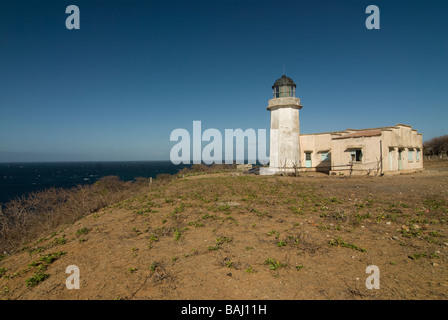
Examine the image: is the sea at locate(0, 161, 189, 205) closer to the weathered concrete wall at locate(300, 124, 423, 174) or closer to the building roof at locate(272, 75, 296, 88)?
the building roof at locate(272, 75, 296, 88)

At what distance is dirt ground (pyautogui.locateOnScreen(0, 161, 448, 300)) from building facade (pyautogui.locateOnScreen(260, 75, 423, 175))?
11.4 meters

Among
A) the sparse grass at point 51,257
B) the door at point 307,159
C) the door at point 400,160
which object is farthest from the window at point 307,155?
the sparse grass at point 51,257

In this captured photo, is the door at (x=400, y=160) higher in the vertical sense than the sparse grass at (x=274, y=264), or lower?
higher

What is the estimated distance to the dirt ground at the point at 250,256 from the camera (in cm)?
368

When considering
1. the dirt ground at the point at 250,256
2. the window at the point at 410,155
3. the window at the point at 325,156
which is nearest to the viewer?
the dirt ground at the point at 250,256

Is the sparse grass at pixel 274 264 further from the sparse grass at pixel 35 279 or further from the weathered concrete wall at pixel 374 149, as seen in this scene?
the weathered concrete wall at pixel 374 149

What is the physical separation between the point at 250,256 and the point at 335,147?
764 inches

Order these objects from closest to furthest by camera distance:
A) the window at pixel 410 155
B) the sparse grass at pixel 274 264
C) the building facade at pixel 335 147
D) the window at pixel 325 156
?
the sparse grass at pixel 274 264 < the building facade at pixel 335 147 < the window at pixel 410 155 < the window at pixel 325 156

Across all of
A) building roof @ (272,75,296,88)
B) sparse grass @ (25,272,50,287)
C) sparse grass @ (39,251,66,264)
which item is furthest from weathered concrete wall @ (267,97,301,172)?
sparse grass @ (25,272,50,287)

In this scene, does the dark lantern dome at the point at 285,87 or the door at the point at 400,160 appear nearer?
the door at the point at 400,160

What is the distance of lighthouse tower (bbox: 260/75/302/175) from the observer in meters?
22.6

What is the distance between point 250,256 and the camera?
4.80m
